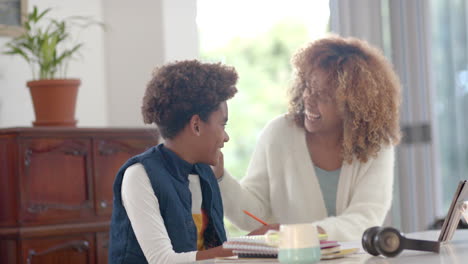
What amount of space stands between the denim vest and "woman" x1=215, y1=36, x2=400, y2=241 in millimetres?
478

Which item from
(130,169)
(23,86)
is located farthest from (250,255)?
(23,86)

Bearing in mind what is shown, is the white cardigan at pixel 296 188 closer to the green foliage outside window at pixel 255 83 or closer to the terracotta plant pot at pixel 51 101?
the terracotta plant pot at pixel 51 101

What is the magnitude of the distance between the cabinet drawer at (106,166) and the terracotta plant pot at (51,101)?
0.65 ft

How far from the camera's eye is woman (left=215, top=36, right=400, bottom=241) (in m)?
2.54

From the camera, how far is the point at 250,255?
1.51 meters

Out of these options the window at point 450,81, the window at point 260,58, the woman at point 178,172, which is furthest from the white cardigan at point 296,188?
the window at point 260,58

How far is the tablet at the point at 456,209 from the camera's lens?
63.7 inches

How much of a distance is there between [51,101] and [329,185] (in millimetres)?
1323

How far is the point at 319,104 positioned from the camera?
2.57m

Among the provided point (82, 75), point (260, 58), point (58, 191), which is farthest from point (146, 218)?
point (260, 58)

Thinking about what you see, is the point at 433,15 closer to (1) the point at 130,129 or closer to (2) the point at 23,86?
(1) the point at 130,129

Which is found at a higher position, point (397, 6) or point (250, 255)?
point (397, 6)

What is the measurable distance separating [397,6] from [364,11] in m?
0.27

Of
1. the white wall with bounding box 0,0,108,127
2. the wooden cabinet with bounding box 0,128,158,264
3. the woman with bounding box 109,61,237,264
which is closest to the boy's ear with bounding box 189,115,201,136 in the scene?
the woman with bounding box 109,61,237,264
